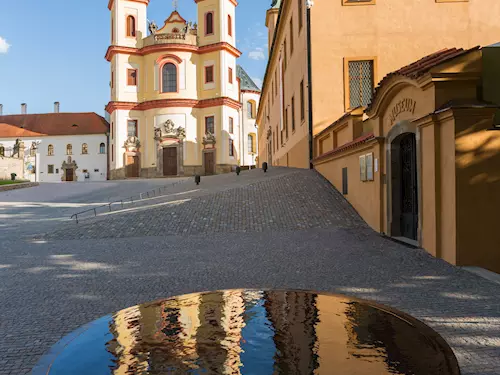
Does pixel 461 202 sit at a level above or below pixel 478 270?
above

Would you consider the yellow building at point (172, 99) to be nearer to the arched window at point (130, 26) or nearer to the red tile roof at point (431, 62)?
the arched window at point (130, 26)

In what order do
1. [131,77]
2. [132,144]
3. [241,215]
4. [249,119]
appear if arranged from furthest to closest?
[249,119]
[131,77]
[132,144]
[241,215]

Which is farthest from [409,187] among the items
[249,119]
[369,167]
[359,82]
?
[249,119]

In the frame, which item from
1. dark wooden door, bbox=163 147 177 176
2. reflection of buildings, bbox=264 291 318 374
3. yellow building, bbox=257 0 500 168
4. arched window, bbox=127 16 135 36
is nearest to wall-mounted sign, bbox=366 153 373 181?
yellow building, bbox=257 0 500 168

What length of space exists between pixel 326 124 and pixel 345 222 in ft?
23.4

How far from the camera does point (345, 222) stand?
11.8 meters

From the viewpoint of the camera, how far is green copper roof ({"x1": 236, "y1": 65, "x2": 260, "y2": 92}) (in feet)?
207

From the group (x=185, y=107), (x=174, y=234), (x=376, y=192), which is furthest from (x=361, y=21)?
(x=185, y=107)

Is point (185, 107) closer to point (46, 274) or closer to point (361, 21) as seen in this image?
point (361, 21)

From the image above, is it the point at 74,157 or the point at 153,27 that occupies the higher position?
the point at 153,27

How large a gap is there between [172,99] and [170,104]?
55cm

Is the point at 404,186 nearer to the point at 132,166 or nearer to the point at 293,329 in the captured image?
the point at 293,329

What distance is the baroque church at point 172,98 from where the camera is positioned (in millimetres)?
43656

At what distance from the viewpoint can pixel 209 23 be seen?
45.1m
